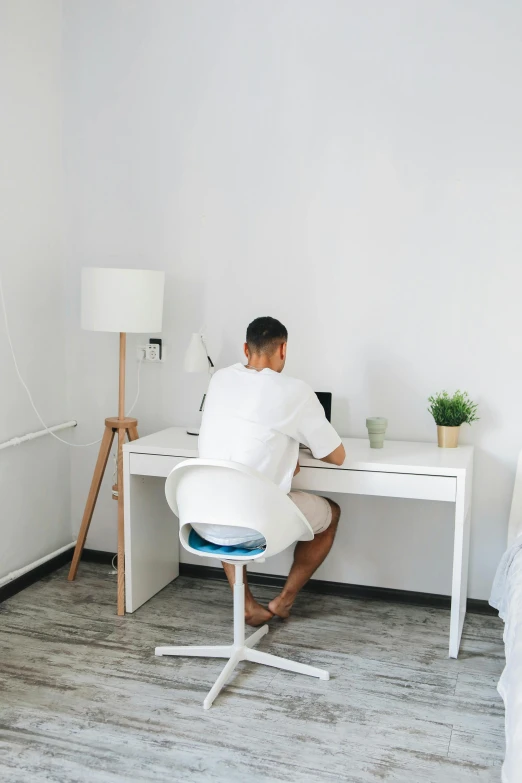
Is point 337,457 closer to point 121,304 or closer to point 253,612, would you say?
point 253,612

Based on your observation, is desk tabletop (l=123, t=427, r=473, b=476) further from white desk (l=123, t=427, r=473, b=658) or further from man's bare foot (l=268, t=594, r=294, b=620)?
man's bare foot (l=268, t=594, r=294, b=620)

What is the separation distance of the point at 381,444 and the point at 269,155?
4.19ft

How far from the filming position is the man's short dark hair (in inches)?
101

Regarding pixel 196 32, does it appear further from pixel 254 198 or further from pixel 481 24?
pixel 481 24

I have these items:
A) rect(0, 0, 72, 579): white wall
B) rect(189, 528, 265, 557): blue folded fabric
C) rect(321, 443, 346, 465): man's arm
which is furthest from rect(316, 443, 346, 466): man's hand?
rect(0, 0, 72, 579): white wall

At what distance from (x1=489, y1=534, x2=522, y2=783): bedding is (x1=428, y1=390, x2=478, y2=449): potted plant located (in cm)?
44

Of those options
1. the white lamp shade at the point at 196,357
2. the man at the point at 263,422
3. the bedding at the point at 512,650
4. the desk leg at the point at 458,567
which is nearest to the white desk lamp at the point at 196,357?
the white lamp shade at the point at 196,357

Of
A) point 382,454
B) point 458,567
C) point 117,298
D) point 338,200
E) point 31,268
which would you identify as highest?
point 338,200

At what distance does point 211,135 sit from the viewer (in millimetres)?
3180

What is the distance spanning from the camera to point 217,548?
238 cm

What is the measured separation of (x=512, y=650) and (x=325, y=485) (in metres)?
0.95

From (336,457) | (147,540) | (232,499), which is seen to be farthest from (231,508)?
(147,540)

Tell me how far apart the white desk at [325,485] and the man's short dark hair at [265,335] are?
0.46 meters

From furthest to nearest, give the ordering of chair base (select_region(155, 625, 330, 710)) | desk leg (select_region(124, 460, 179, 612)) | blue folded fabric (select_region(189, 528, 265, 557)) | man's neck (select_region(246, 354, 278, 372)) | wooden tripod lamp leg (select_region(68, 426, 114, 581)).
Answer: wooden tripod lamp leg (select_region(68, 426, 114, 581))
desk leg (select_region(124, 460, 179, 612))
man's neck (select_region(246, 354, 278, 372))
chair base (select_region(155, 625, 330, 710))
blue folded fabric (select_region(189, 528, 265, 557))
